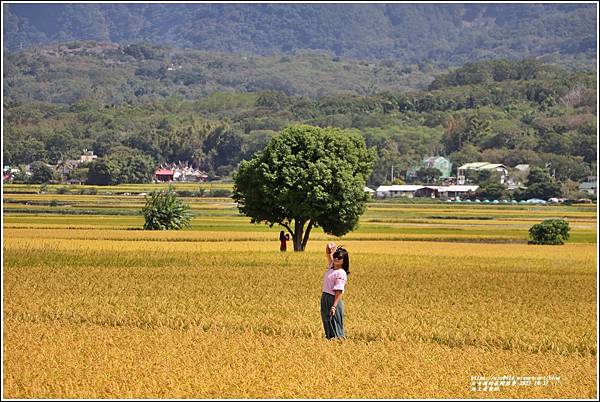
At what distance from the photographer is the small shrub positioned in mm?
71438

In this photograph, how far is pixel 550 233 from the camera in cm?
7175

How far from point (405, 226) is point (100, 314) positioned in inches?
2531

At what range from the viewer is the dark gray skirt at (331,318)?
19594 millimetres

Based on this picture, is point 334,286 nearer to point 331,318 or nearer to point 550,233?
point 331,318

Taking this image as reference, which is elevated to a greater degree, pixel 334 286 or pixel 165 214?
pixel 334 286

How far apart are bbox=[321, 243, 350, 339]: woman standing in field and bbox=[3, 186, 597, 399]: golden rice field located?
45cm

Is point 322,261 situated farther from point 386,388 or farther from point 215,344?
point 386,388

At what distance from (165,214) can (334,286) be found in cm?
6077

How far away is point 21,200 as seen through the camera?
110625mm

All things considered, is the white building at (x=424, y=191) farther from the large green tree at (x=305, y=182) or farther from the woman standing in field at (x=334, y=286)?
the woman standing in field at (x=334, y=286)

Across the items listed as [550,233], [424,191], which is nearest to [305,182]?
[550,233]

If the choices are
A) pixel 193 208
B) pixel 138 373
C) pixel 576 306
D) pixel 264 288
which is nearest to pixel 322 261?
pixel 264 288

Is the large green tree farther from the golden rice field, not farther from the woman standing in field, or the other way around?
the woman standing in field

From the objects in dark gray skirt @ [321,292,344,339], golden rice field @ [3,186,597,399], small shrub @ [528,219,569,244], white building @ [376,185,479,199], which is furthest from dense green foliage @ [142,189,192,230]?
white building @ [376,185,479,199]
